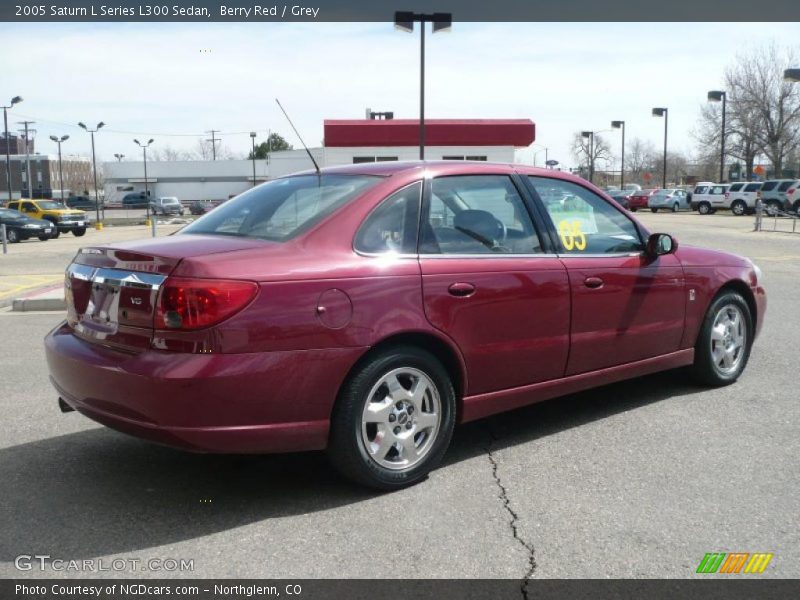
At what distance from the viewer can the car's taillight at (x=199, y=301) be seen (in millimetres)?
3547

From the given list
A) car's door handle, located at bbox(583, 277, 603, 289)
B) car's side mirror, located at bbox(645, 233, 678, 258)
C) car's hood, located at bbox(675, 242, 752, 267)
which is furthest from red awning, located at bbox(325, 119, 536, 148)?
car's door handle, located at bbox(583, 277, 603, 289)

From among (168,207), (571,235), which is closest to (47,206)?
(168,207)

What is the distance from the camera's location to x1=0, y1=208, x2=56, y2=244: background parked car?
31.3 m

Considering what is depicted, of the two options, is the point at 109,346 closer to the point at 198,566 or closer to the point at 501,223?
the point at 198,566

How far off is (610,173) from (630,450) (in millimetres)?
127851

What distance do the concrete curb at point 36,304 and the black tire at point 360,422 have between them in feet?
25.8

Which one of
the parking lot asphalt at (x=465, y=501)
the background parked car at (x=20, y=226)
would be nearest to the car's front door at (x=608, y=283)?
the parking lot asphalt at (x=465, y=501)

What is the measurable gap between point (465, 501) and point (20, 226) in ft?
104

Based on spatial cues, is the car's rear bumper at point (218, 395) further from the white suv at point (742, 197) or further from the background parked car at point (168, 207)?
the background parked car at point (168, 207)

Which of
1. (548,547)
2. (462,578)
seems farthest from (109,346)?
(548,547)

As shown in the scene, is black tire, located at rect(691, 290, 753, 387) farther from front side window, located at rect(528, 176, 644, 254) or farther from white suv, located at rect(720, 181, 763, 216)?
white suv, located at rect(720, 181, 763, 216)

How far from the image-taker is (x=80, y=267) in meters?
4.21

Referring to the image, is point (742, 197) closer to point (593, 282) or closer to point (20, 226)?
point (20, 226)

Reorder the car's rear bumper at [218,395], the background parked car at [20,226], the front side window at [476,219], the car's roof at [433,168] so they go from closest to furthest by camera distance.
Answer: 1. the car's rear bumper at [218,395]
2. the front side window at [476,219]
3. the car's roof at [433,168]
4. the background parked car at [20,226]
